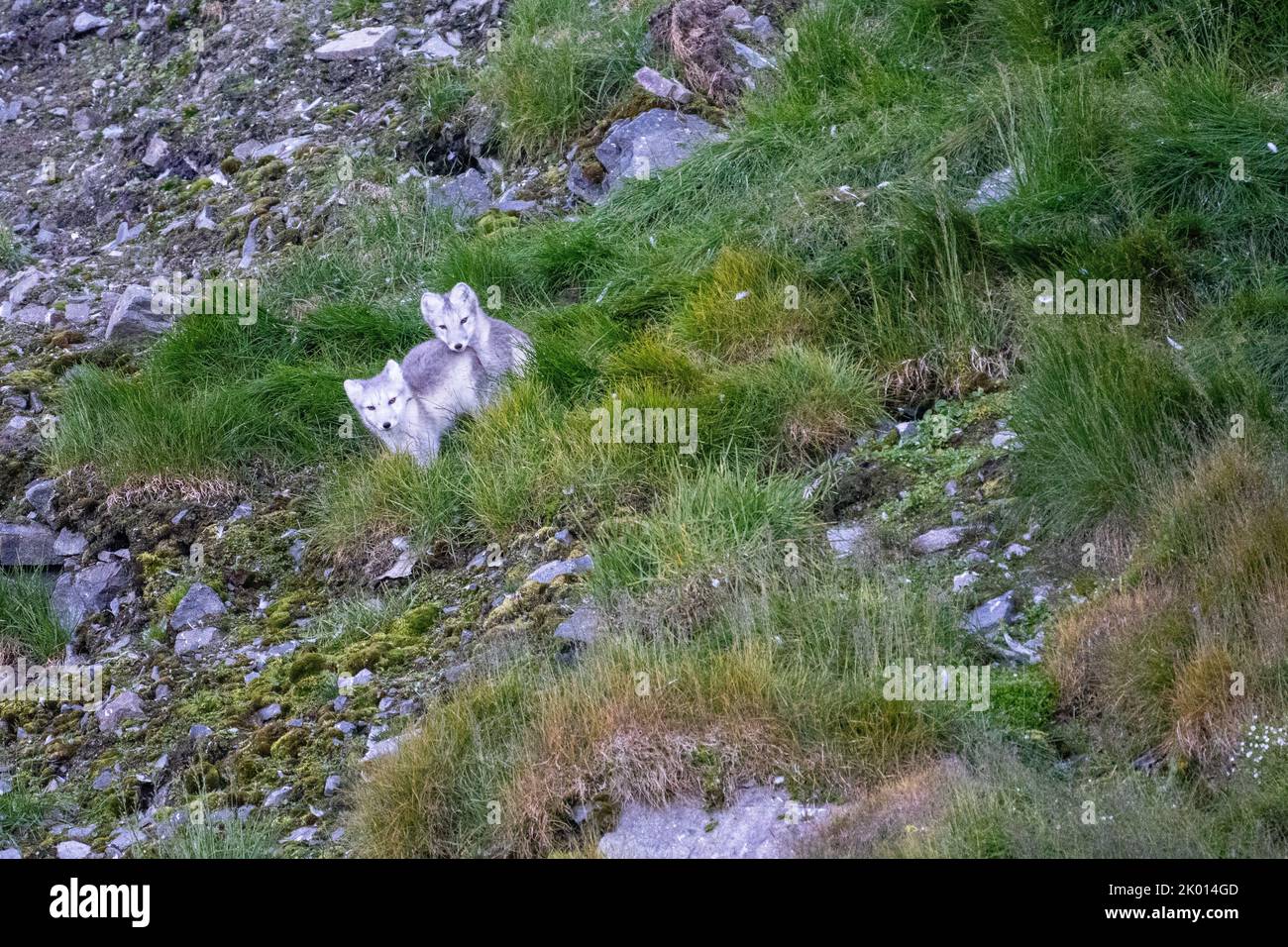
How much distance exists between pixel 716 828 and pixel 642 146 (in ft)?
21.3

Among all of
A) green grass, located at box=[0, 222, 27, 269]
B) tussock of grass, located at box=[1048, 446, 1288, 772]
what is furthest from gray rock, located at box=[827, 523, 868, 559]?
green grass, located at box=[0, 222, 27, 269]

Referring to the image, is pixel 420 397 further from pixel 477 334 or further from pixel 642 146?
pixel 642 146

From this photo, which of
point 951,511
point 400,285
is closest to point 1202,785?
point 951,511

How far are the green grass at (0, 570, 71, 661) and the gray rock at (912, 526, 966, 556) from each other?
4.75m

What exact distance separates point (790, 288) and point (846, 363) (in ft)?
2.35

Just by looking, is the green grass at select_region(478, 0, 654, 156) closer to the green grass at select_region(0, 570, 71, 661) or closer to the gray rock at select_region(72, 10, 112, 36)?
the green grass at select_region(0, 570, 71, 661)

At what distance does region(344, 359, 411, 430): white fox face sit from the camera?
27.1ft

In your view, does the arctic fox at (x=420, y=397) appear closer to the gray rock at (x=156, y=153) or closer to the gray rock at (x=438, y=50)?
the gray rock at (x=438, y=50)

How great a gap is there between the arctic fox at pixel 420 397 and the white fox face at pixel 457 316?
8 cm

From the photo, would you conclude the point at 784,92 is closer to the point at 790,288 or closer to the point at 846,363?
the point at 790,288

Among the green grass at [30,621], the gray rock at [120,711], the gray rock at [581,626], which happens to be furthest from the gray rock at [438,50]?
the gray rock at [581,626]

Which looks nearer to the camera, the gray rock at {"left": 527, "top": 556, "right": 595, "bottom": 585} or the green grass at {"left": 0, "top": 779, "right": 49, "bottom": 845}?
the green grass at {"left": 0, "top": 779, "right": 49, "bottom": 845}

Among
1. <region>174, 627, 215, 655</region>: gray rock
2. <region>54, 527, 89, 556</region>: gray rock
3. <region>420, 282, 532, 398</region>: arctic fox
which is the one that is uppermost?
<region>420, 282, 532, 398</region>: arctic fox

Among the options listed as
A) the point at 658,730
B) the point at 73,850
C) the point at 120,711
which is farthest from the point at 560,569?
the point at 73,850
